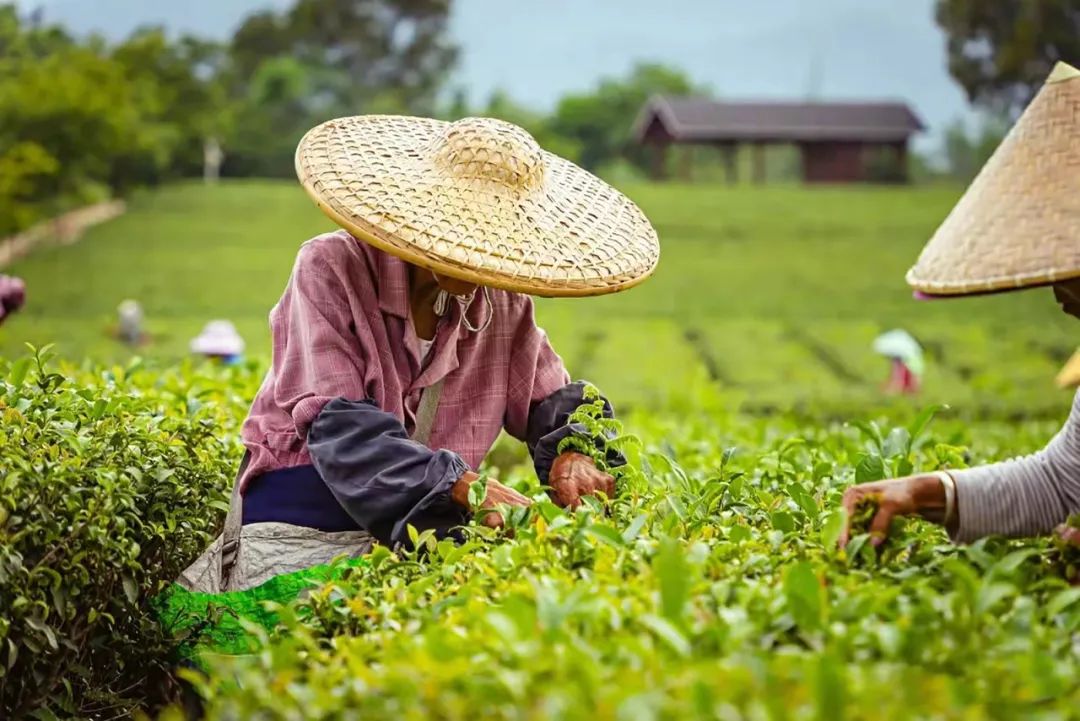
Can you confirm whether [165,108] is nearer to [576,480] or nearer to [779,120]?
[779,120]

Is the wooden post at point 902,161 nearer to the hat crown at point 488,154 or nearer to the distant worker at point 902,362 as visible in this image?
the distant worker at point 902,362

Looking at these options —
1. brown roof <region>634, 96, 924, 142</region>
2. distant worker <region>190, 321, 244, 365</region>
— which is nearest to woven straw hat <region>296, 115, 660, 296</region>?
distant worker <region>190, 321, 244, 365</region>

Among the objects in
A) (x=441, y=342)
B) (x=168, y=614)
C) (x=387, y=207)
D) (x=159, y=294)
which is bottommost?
(x=159, y=294)

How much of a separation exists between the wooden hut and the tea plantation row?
3240 centimetres

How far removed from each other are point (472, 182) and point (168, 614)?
0.99 meters

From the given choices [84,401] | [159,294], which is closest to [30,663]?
[84,401]

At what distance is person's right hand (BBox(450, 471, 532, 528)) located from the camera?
246 centimetres

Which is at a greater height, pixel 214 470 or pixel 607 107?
pixel 214 470

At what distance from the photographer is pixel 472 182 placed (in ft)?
8.57

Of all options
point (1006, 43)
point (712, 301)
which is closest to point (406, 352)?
point (712, 301)

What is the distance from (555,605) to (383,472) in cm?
84

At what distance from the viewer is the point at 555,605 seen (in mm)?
1713

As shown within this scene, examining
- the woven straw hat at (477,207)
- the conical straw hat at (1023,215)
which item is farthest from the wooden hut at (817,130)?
the conical straw hat at (1023,215)

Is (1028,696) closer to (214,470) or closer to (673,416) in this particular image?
(214,470)
